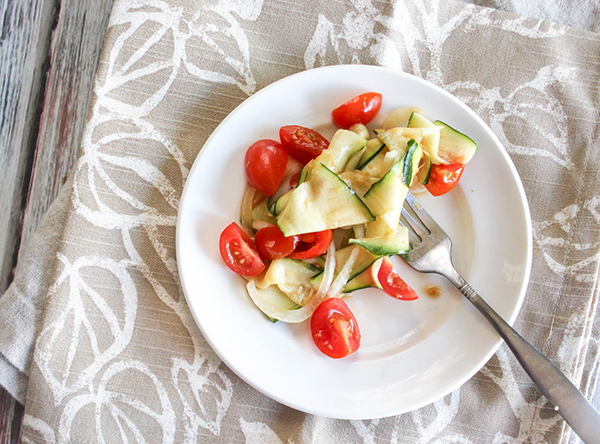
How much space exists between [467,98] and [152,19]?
5.38 feet

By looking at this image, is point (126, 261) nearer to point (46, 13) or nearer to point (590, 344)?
point (46, 13)

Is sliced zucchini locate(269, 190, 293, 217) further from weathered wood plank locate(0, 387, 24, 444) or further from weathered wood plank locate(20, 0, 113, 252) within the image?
weathered wood plank locate(0, 387, 24, 444)

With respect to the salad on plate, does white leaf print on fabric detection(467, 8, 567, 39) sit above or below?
above

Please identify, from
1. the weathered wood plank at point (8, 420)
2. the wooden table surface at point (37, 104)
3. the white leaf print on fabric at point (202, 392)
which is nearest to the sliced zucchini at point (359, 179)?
the white leaf print on fabric at point (202, 392)

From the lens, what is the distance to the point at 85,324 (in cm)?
233

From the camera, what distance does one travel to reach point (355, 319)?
228 cm

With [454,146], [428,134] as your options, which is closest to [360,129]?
[428,134]

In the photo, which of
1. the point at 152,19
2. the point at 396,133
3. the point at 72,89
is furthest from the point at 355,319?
the point at 72,89

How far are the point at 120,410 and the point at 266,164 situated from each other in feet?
4.53

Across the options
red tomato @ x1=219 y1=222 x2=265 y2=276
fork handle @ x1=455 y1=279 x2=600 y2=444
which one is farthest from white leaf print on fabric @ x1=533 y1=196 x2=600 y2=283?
red tomato @ x1=219 y1=222 x2=265 y2=276

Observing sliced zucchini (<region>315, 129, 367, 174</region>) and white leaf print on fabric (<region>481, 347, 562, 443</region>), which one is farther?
white leaf print on fabric (<region>481, 347, 562, 443</region>)

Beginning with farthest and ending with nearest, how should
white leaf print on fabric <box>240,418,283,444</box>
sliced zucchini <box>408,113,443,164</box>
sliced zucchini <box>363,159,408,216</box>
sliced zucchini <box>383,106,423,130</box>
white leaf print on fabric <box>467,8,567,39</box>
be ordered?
1. white leaf print on fabric <box>467,8,567,39</box>
2. white leaf print on fabric <box>240,418,283,444</box>
3. sliced zucchini <box>383,106,423,130</box>
4. sliced zucchini <box>408,113,443,164</box>
5. sliced zucchini <box>363,159,408,216</box>

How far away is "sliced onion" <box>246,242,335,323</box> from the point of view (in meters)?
2.19

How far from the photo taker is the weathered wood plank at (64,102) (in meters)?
2.78
